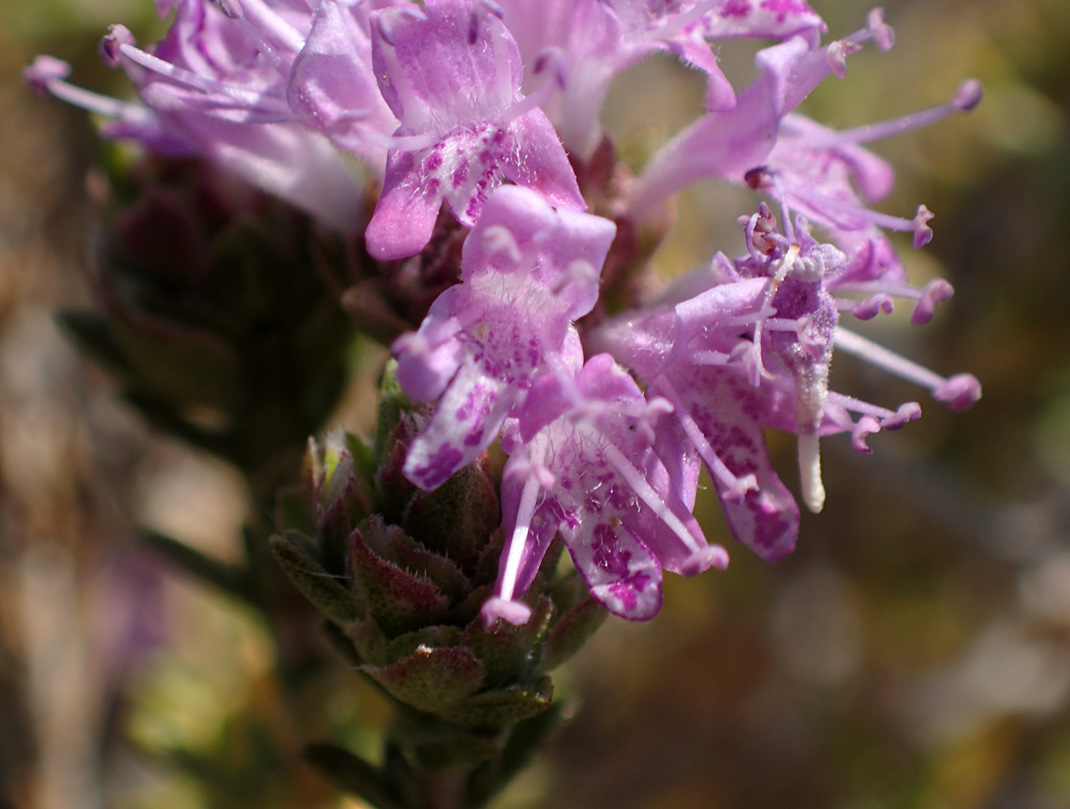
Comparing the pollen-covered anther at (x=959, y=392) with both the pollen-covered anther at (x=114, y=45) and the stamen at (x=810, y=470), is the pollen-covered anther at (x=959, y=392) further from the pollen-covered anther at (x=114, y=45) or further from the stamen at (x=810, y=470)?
the pollen-covered anther at (x=114, y=45)

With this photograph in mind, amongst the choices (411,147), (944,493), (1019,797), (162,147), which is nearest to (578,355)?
(411,147)

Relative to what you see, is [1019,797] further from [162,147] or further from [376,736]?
[162,147]

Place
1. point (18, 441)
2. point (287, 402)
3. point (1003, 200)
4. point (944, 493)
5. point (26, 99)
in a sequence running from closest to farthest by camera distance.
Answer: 1. point (287, 402)
2. point (18, 441)
3. point (944, 493)
4. point (26, 99)
5. point (1003, 200)

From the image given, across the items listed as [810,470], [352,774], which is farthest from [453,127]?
[352,774]

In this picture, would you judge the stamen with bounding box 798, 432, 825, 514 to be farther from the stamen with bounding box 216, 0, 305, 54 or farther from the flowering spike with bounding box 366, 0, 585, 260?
the stamen with bounding box 216, 0, 305, 54

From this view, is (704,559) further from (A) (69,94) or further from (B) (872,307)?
(A) (69,94)

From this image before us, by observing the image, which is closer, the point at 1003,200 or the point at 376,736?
the point at 376,736

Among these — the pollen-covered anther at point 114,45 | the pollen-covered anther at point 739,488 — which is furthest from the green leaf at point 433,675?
the pollen-covered anther at point 114,45
